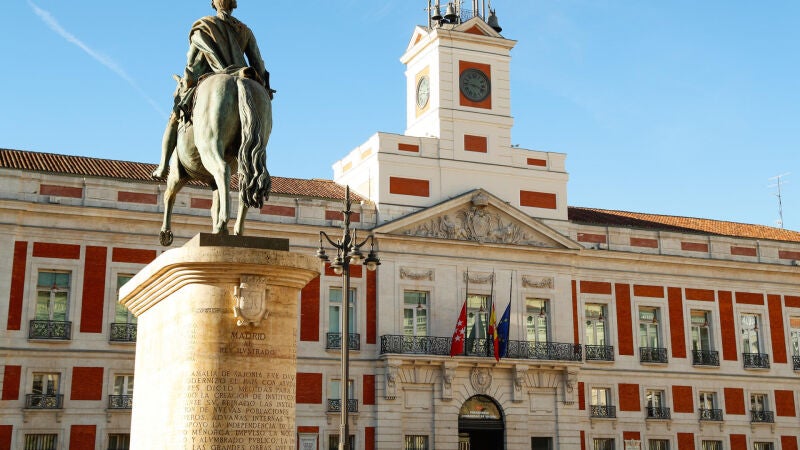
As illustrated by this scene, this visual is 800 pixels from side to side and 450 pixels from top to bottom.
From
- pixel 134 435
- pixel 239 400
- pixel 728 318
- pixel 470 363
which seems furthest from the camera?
pixel 728 318

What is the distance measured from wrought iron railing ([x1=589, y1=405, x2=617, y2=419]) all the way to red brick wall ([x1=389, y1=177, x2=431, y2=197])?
941 centimetres

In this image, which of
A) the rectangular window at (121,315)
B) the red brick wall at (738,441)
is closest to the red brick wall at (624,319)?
the red brick wall at (738,441)

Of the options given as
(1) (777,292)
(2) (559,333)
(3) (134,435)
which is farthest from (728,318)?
(3) (134,435)

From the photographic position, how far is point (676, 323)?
3872cm

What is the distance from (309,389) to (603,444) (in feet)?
35.4

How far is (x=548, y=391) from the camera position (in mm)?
35594

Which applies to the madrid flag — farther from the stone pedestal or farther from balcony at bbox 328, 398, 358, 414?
the stone pedestal

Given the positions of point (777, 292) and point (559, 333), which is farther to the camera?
point (777, 292)

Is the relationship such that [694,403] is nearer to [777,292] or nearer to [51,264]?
[777,292]

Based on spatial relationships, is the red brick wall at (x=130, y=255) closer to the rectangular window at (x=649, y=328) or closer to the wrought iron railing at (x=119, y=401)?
the wrought iron railing at (x=119, y=401)

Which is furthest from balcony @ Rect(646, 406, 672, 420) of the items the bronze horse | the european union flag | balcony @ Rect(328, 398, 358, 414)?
the bronze horse

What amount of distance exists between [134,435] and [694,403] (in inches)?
1227

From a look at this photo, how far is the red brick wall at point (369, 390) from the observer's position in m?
33.6

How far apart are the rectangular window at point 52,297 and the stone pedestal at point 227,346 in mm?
22501
